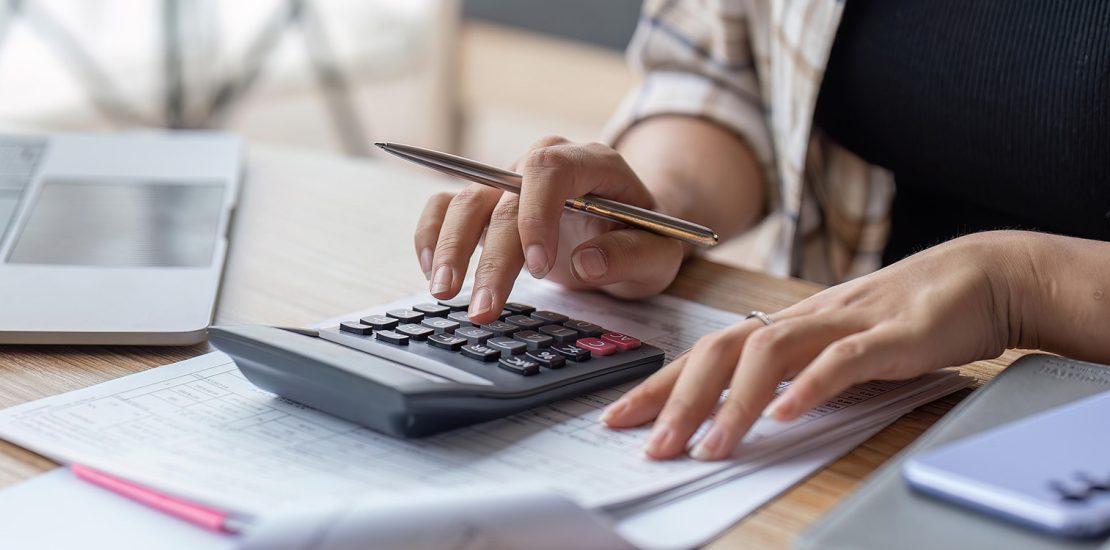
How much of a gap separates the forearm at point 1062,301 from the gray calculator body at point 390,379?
0.72ft

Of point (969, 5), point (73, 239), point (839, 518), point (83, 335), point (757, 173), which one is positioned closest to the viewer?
point (839, 518)

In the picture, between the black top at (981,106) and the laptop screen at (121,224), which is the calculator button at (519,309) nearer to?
the laptop screen at (121,224)

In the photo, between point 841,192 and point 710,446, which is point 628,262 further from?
point 841,192

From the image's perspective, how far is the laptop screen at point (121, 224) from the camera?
0.67 m

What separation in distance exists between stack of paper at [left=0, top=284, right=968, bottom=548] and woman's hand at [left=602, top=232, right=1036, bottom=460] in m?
0.02

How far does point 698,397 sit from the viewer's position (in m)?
0.46

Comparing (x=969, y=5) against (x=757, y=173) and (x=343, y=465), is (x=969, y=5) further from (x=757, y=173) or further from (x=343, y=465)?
(x=343, y=465)

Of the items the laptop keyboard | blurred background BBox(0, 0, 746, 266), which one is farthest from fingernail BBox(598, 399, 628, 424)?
blurred background BBox(0, 0, 746, 266)

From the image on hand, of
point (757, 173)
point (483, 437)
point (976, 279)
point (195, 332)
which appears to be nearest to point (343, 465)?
point (483, 437)

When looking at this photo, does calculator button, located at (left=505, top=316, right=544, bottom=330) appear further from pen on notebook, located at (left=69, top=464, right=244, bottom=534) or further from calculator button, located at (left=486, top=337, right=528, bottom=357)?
pen on notebook, located at (left=69, top=464, right=244, bottom=534)

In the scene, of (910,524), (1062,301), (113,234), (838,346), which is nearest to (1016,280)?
(1062,301)

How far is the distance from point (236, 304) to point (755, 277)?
34 cm

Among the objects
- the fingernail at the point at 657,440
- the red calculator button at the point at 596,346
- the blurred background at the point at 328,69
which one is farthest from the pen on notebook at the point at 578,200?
the blurred background at the point at 328,69

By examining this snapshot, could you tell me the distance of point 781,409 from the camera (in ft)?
1.48
